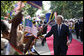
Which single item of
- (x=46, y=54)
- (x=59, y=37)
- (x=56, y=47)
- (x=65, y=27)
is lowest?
(x=46, y=54)

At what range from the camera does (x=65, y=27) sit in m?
4.20

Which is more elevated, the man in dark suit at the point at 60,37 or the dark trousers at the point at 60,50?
the man in dark suit at the point at 60,37

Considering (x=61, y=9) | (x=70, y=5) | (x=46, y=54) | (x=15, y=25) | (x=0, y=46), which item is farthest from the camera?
(x=61, y=9)

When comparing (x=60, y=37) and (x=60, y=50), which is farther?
(x=60, y=50)

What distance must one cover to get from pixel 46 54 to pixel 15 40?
5232 mm

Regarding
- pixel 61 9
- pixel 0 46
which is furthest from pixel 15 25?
pixel 61 9

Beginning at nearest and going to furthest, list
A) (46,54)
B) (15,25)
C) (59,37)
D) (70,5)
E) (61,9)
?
(15,25), (59,37), (46,54), (70,5), (61,9)

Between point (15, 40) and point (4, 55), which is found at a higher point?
point (15, 40)

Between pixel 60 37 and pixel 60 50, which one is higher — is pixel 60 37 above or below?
above

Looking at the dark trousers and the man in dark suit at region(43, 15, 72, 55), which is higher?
the man in dark suit at region(43, 15, 72, 55)

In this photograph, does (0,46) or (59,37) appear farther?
(59,37)

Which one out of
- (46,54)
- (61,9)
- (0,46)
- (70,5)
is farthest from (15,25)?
(61,9)

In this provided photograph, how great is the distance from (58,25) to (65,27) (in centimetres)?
20

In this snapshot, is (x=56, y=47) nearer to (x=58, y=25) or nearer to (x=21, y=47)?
(x=58, y=25)
